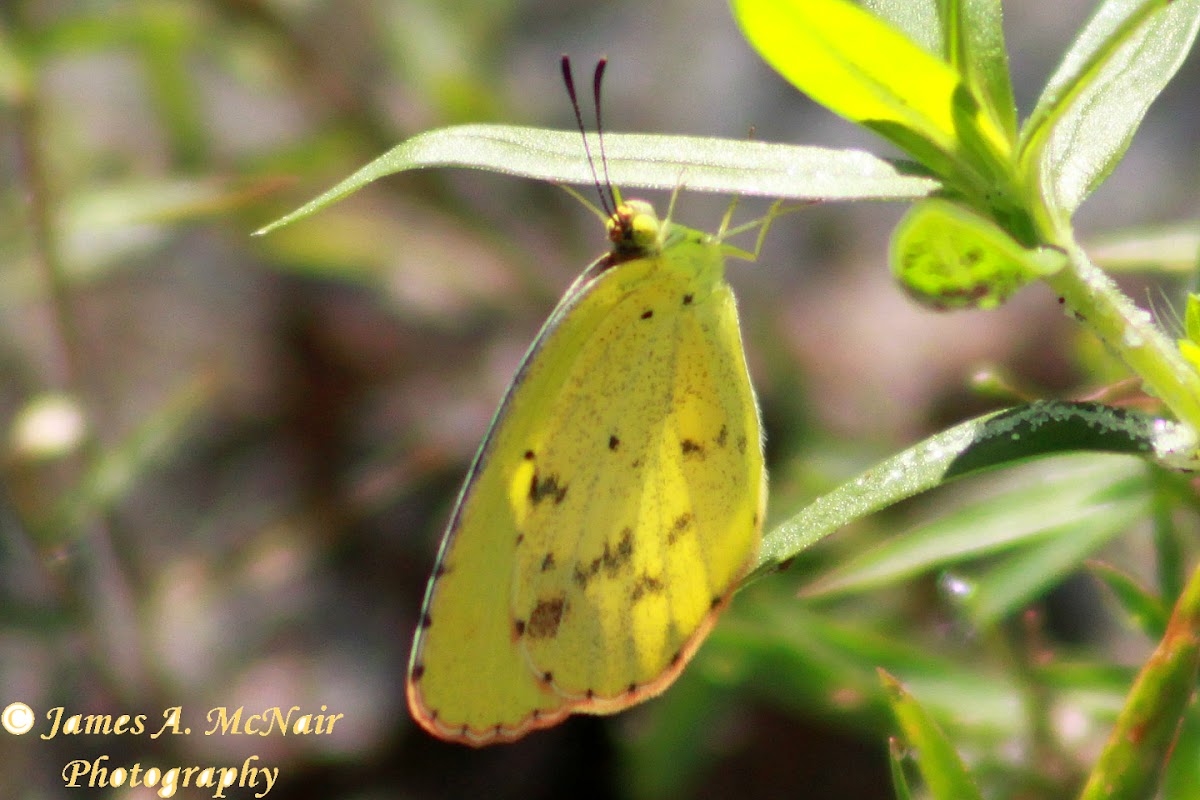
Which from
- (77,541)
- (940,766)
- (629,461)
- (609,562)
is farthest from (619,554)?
(77,541)

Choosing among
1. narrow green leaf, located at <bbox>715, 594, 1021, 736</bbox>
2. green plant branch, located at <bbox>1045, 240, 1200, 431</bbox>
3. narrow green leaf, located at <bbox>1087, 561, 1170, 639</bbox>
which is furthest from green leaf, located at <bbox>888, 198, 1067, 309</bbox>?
narrow green leaf, located at <bbox>715, 594, 1021, 736</bbox>

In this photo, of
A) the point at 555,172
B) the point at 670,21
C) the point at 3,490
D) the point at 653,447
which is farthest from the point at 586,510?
the point at 670,21

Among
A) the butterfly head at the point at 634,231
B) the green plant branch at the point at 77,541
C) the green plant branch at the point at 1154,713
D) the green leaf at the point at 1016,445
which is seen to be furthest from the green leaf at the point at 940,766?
the green plant branch at the point at 77,541

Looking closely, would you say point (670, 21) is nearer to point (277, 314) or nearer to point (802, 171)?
point (277, 314)

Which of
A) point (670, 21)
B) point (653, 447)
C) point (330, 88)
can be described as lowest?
point (653, 447)

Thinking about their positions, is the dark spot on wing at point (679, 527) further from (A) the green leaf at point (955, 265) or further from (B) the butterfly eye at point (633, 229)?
(A) the green leaf at point (955, 265)

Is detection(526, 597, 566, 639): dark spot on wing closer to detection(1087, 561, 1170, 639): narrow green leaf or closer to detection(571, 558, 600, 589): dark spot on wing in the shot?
detection(571, 558, 600, 589): dark spot on wing

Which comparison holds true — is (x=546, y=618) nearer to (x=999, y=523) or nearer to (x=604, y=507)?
(x=604, y=507)
